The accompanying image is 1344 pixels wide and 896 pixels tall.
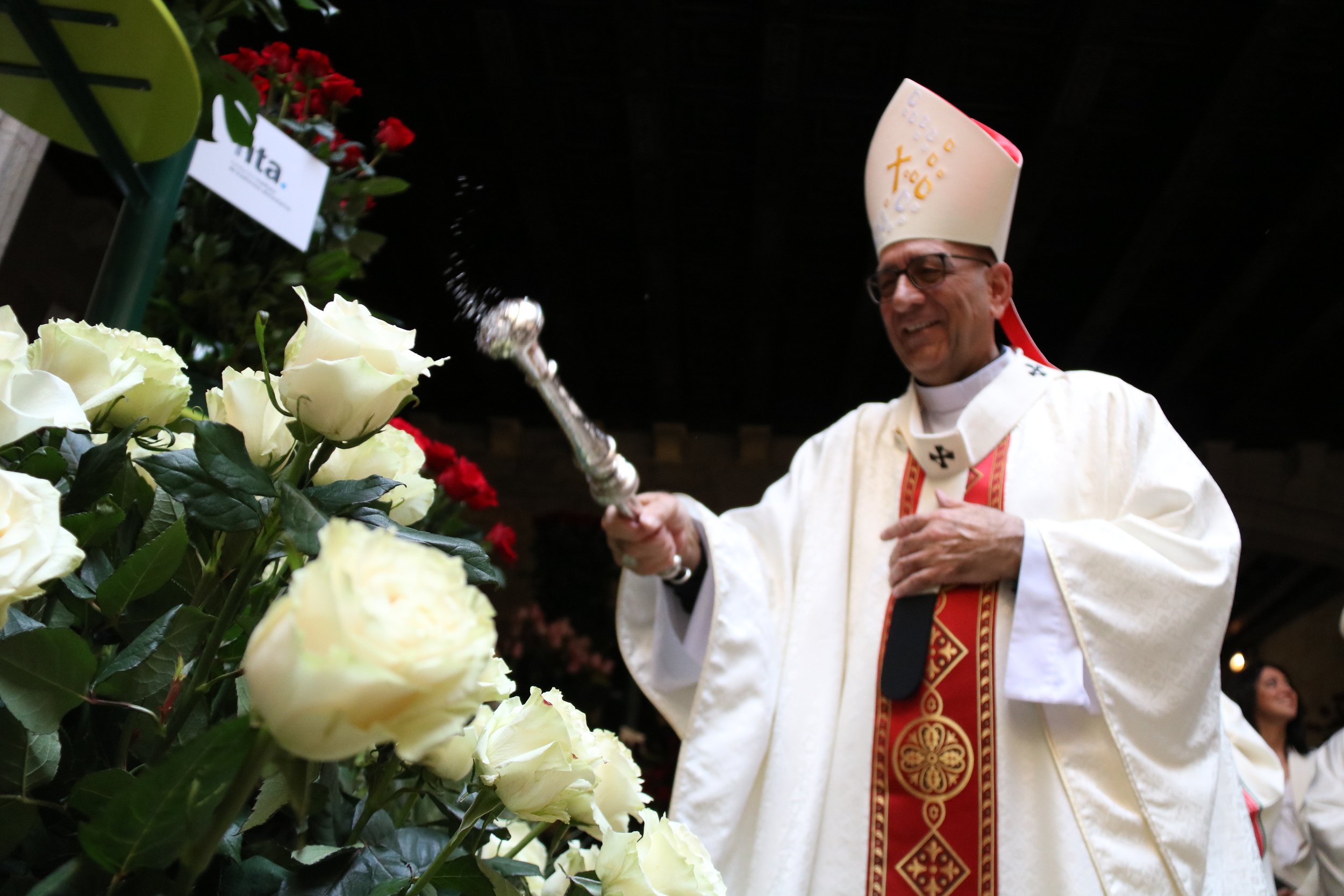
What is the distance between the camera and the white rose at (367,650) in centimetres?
32

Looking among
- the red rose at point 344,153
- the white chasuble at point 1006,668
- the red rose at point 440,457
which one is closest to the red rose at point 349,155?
the red rose at point 344,153

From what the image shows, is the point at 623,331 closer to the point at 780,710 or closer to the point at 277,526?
the point at 780,710

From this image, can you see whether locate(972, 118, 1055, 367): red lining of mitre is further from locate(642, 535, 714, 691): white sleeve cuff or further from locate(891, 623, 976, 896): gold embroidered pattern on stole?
locate(642, 535, 714, 691): white sleeve cuff

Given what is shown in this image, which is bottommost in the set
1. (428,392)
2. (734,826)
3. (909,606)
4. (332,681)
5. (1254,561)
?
(1254,561)

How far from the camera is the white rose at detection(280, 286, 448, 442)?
19.4 inches

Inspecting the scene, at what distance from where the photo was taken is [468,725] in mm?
605

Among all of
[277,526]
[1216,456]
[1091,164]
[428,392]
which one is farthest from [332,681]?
[1216,456]

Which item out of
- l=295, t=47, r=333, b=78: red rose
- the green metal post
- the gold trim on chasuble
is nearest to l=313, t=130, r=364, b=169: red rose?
l=295, t=47, r=333, b=78: red rose

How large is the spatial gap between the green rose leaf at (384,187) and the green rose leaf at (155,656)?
5.12 feet

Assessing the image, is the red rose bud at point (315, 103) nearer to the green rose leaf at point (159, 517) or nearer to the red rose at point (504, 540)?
the red rose at point (504, 540)

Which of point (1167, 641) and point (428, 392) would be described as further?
point (428, 392)

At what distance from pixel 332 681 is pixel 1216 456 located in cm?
686

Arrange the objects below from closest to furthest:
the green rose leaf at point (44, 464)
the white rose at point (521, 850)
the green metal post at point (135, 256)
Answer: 1. the green rose leaf at point (44, 464)
2. the white rose at point (521, 850)
3. the green metal post at point (135, 256)

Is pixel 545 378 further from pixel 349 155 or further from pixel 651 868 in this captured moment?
pixel 349 155
